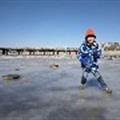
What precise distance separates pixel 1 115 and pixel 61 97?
95.6 inches

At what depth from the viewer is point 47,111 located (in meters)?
5.96

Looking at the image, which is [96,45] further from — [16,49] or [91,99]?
[16,49]

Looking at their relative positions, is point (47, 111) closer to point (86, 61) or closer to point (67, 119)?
point (67, 119)

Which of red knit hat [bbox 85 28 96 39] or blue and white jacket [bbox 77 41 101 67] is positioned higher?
red knit hat [bbox 85 28 96 39]

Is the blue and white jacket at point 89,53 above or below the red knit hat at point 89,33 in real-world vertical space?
below

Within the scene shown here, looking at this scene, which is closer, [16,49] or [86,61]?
[86,61]

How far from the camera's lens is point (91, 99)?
7.46 m

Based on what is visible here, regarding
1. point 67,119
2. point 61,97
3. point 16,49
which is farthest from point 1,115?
point 16,49

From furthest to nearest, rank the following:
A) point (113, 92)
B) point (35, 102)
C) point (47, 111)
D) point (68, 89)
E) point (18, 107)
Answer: point (68, 89) < point (113, 92) < point (35, 102) < point (18, 107) < point (47, 111)

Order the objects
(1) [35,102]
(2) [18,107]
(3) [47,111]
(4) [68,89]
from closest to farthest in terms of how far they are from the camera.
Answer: (3) [47,111], (2) [18,107], (1) [35,102], (4) [68,89]

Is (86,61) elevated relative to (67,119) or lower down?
elevated

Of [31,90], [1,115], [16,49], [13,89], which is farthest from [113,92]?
[16,49]

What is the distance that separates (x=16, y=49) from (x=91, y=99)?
317 feet

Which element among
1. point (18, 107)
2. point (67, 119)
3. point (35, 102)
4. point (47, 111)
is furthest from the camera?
point (35, 102)
